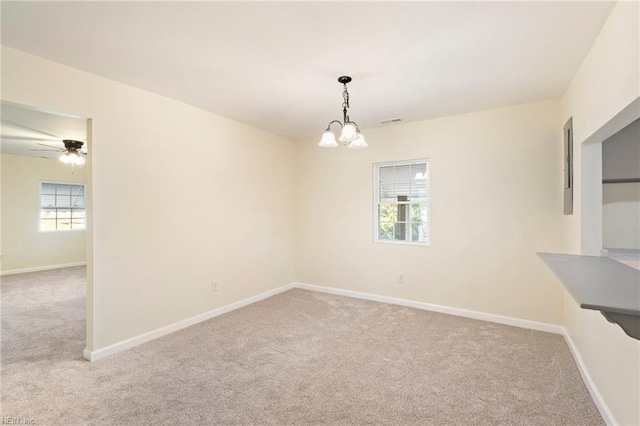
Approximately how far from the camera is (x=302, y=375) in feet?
8.27

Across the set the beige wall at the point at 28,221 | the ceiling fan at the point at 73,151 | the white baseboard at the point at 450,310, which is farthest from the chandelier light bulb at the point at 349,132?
the beige wall at the point at 28,221

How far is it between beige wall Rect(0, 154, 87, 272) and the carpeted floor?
11.9 ft

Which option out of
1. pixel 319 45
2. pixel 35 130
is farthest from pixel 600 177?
→ pixel 35 130

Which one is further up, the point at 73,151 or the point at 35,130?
the point at 35,130

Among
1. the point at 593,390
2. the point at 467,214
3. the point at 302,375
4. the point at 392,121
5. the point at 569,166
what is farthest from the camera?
the point at 392,121

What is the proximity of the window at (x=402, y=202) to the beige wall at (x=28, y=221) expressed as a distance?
7274 millimetres

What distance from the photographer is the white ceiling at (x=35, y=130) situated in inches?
149

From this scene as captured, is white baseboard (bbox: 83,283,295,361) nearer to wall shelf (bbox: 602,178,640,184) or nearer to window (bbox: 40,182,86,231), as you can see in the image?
wall shelf (bbox: 602,178,640,184)

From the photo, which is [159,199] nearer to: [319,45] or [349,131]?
[349,131]

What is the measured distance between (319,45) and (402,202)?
2758 millimetres

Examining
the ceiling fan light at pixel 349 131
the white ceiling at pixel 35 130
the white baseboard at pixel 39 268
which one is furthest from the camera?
the white baseboard at pixel 39 268

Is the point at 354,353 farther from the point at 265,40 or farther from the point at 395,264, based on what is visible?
the point at 265,40

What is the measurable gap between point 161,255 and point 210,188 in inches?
39.7

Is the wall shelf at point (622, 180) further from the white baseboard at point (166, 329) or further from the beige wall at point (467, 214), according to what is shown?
the white baseboard at point (166, 329)
